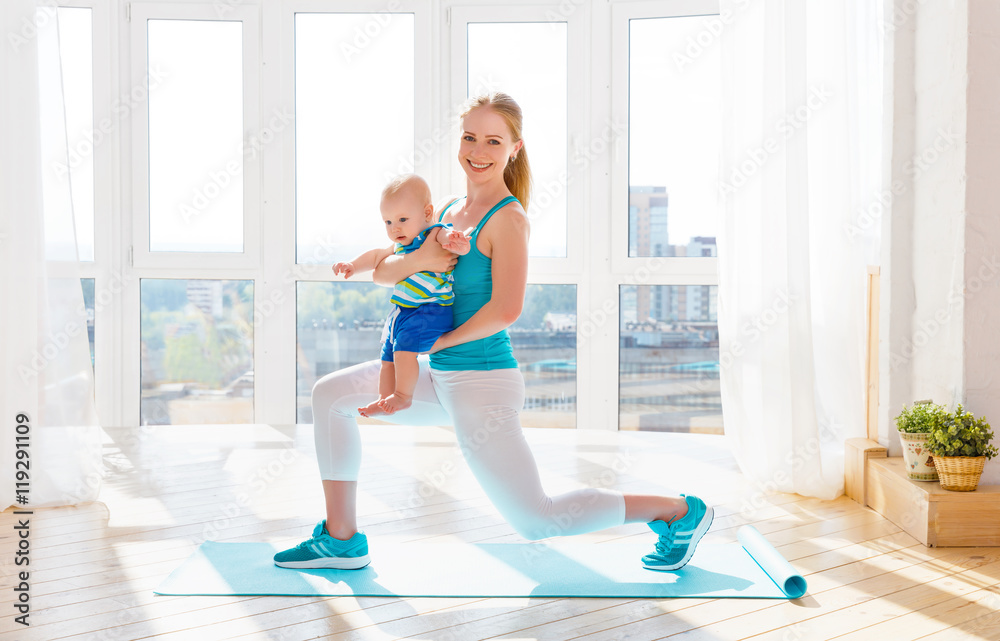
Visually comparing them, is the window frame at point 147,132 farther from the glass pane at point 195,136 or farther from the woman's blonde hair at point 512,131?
the woman's blonde hair at point 512,131

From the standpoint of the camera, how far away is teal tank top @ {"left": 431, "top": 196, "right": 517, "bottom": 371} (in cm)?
191

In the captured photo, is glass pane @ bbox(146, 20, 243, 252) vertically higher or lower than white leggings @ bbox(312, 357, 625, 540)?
higher

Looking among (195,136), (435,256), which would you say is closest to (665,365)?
(435,256)

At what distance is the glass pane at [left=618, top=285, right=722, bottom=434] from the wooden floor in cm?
32

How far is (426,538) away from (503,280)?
3.00 ft

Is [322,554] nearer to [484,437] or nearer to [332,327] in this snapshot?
[484,437]

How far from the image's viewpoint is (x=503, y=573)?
80.8 inches

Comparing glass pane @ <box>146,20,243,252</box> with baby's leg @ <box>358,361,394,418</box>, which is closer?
baby's leg @ <box>358,361,394,418</box>

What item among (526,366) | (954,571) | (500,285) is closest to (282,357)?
(526,366)

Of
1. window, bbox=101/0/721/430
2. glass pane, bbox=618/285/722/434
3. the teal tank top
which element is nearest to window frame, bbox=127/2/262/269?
window, bbox=101/0/721/430

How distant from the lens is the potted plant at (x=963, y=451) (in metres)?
2.28

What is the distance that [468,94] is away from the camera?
13.3ft

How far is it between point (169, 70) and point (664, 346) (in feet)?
9.38

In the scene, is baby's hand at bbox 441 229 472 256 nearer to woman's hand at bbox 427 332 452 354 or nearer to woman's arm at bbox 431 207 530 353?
woman's arm at bbox 431 207 530 353
